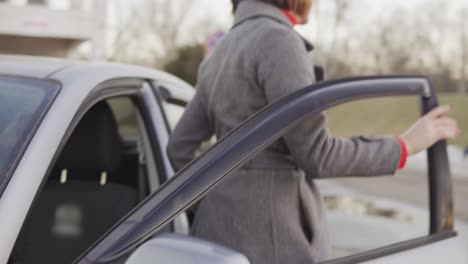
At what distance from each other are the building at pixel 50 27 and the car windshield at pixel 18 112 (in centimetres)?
739

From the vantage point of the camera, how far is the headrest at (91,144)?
283 cm

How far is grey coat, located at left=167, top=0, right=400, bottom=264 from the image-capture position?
198 cm

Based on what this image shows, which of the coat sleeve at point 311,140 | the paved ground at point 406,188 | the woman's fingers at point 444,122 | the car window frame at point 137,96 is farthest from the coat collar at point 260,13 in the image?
the paved ground at point 406,188

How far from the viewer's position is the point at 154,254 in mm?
1558

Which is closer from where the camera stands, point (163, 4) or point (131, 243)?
point (131, 243)

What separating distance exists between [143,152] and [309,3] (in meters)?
1.20

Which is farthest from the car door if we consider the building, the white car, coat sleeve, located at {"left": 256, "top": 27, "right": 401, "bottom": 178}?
the building

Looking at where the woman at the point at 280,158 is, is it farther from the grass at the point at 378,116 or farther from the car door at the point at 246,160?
the grass at the point at 378,116

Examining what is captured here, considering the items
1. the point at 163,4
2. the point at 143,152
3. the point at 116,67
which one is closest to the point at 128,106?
the point at 143,152

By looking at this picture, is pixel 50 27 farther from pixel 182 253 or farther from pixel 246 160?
pixel 182 253

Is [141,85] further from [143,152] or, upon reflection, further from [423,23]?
[423,23]

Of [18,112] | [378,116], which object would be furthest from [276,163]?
[378,116]

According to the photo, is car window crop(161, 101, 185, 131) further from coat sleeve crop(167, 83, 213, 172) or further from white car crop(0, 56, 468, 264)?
coat sleeve crop(167, 83, 213, 172)

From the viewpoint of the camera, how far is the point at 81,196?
283cm
